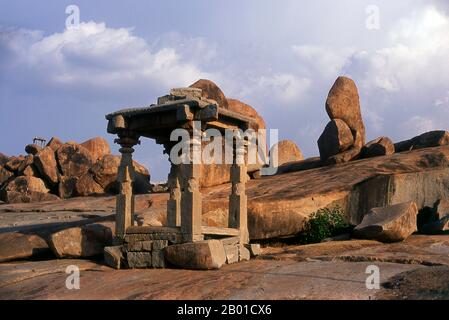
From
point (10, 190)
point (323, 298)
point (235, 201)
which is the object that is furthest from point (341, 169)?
point (10, 190)

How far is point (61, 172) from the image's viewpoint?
33.8 meters

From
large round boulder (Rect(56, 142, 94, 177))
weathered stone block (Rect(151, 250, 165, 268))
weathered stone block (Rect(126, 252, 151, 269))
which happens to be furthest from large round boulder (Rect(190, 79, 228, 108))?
large round boulder (Rect(56, 142, 94, 177))

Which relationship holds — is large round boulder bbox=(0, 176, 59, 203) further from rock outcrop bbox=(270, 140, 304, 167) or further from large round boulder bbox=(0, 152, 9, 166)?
rock outcrop bbox=(270, 140, 304, 167)

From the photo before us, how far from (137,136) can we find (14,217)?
9.77 m

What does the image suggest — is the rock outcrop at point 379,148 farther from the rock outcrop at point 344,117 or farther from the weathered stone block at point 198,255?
the weathered stone block at point 198,255

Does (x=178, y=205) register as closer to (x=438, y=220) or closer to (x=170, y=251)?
(x=170, y=251)

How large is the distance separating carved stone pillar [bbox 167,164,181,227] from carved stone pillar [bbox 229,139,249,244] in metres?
1.33

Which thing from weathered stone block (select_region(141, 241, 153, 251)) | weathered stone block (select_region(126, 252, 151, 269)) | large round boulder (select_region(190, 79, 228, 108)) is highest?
large round boulder (select_region(190, 79, 228, 108))

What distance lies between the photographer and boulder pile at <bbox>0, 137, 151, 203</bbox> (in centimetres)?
2688

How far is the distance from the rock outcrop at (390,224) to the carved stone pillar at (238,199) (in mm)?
2734

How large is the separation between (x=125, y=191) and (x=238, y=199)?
2787 millimetres

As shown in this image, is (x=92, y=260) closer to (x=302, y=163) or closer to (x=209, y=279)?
(x=209, y=279)

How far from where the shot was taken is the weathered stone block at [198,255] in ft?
34.5

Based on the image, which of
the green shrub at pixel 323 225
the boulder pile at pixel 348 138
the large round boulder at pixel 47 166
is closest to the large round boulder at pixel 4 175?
the large round boulder at pixel 47 166
